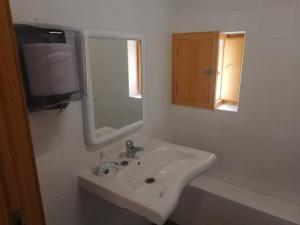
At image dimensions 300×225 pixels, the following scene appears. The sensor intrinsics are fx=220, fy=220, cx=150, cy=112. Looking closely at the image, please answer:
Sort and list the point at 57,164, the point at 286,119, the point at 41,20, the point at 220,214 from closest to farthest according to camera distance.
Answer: the point at 41,20 → the point at 57,164 → the point at 286,119 → the point at 220,214

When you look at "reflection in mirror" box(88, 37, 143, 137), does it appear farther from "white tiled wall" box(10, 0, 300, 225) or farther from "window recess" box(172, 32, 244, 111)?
"window recess" box(172, 32, 244, 111)

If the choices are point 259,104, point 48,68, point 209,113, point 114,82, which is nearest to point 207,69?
point 209,113

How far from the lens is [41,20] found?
0.97 m

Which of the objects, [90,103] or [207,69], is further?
[207,69]

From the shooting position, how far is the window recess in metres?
1.75

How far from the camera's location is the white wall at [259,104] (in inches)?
57.1

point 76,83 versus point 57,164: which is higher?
point 76,83

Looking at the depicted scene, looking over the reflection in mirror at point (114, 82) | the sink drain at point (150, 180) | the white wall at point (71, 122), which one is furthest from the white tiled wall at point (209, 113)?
the sink drain at point (150, 180)

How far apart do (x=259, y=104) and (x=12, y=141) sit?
1.56m

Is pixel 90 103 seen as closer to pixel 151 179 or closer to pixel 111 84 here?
pixel 111 84

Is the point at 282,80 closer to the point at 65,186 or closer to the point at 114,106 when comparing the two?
the point at 114,106

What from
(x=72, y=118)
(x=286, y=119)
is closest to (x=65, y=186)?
(x=72, y=118)

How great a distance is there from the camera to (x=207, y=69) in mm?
1781

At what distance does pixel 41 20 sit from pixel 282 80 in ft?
4.87
